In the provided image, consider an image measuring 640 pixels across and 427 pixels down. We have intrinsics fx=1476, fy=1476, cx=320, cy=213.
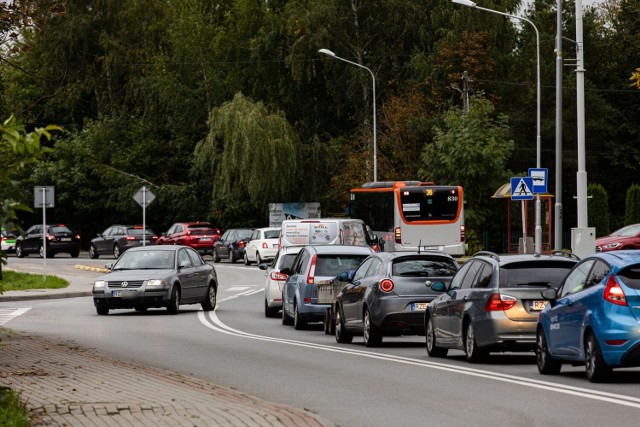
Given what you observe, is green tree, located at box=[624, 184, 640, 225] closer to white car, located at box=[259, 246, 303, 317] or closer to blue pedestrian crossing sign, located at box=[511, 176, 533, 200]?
blue pedestrian crossing sign, located at box=[511, 176, 533, 200]

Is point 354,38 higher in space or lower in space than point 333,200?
higher

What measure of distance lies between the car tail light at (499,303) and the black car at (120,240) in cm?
5316

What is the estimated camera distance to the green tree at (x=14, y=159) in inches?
403

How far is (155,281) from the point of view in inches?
Answer: 1233

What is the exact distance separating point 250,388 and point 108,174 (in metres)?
66.0

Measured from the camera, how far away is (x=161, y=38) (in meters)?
85.6

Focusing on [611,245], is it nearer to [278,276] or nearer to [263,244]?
[263,244]

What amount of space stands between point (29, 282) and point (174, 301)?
1438cm

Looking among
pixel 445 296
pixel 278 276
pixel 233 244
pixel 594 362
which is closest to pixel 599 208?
pixel 233 244

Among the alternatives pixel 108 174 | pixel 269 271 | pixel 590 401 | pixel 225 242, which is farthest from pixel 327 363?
pixel 108 174

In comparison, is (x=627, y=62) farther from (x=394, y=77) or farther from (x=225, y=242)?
(x=225, y=242)

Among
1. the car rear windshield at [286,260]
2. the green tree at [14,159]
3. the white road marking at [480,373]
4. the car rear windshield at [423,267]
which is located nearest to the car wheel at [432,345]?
the white road marking at [480,373]

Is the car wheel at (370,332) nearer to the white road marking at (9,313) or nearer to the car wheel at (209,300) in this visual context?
the white road marking at (9,313)

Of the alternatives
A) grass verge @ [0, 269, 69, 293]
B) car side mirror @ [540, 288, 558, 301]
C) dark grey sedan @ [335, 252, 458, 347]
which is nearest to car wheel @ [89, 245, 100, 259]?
grass verge @ [0, 269, 69, 293]
